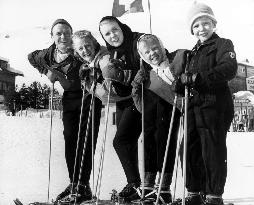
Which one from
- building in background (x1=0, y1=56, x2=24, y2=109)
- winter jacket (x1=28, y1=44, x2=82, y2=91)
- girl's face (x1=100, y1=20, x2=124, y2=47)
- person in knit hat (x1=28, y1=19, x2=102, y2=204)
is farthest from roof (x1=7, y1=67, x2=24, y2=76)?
girl's face (x1=100, y1=20, x2=124, y2=47)

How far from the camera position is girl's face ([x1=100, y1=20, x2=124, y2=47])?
362 centimetres

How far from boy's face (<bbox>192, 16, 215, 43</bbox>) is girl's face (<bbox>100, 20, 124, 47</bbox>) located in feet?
2.45

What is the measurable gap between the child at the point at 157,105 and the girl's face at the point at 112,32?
32 cm

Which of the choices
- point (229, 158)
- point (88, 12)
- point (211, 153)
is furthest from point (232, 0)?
point (229, 158)

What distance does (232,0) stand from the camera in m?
4.54

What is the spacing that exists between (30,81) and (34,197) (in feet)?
6.69

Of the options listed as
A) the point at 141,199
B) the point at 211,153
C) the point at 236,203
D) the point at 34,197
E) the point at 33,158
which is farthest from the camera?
the point at 33,158

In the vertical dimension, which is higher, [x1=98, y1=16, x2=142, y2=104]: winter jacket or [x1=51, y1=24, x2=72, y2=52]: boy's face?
[x1=51, y1=24, x2=72, y2=52]: boy's face

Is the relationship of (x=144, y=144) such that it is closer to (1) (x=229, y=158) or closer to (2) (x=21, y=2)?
(2) (x=21, y=2)

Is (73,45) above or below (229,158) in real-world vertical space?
above

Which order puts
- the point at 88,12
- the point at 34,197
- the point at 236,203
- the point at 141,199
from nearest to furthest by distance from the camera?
the point at 141,199 < the point at 236,203 < the point at 34,197 < the point at 88,12

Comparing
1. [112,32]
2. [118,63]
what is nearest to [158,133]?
[118,63]

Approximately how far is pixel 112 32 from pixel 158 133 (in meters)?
0.89

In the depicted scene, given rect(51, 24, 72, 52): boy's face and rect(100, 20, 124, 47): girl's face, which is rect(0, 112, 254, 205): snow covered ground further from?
rect(100, 20, 124, 47): girl's face
